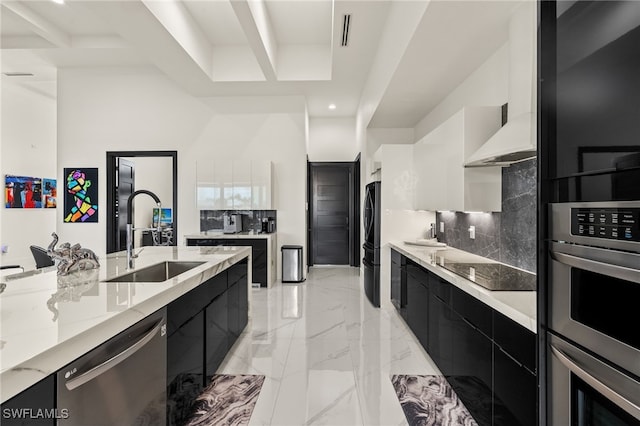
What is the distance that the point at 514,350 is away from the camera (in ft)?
4.53

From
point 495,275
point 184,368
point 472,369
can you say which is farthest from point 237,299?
A: point 495,275

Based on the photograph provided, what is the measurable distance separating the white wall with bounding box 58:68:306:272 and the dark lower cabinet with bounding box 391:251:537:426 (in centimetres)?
378

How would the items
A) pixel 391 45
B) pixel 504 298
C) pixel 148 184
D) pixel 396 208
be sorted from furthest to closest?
1. pixel 148 184
2. pixel 396 208
3. pixel 391 45
4. pixel 504 298

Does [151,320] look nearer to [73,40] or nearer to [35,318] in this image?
[35,318]

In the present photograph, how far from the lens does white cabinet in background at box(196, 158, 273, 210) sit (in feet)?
17.9

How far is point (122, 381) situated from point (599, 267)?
1.55 meters

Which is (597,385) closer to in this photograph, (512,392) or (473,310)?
(512,392)

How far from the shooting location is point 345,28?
3.67 m

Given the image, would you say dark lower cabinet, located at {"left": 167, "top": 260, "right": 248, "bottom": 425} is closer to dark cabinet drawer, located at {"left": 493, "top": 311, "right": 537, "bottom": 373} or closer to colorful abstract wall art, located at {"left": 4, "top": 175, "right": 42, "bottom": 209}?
dark cabinet drawer, located at {"left": 493, "top": 311, "right": 537, "bottom": 373}

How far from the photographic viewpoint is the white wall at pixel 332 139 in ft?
23.9

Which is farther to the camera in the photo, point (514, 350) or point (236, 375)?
point (236, 375)

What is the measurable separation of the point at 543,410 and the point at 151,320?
148 centimetres

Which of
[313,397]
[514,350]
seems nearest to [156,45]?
[313,397]

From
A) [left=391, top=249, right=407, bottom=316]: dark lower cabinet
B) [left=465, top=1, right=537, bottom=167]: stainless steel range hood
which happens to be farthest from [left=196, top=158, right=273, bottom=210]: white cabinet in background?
[left=465, top=1, right=537, bottom=167]: stainless steel range hood
